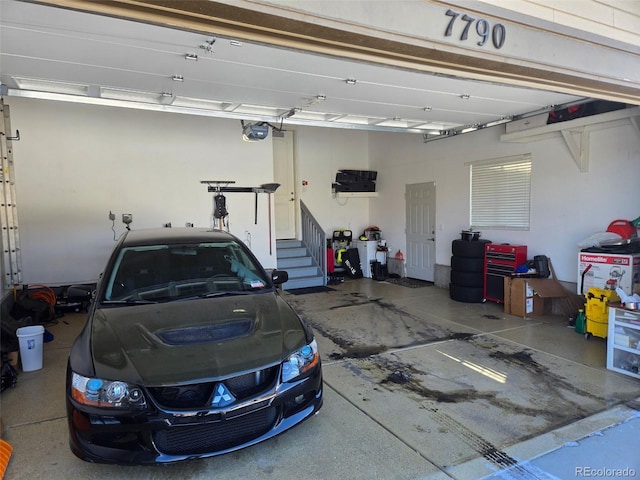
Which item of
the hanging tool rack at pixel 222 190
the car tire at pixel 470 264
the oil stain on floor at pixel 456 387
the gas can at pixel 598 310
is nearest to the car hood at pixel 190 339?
the oil stain on floor at pixel 456 387

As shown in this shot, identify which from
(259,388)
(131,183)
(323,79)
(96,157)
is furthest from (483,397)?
(96,157)

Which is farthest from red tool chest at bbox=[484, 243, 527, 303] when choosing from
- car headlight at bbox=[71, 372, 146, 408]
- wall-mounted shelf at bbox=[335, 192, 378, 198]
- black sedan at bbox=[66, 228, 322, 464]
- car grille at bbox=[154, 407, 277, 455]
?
car headlight at bbox=[71, 372, 146, 408]

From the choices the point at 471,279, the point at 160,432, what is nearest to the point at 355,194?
the point at 471,279

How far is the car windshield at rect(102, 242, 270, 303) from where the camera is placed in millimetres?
2855

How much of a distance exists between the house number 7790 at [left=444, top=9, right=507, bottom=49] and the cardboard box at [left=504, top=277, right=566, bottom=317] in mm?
4020

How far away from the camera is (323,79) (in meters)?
4.07

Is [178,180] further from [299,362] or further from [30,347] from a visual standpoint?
[299,362]

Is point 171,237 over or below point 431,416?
over

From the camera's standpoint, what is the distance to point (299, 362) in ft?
7.76

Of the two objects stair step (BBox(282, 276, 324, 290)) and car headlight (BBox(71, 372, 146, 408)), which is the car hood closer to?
car headlight (BBox(71, 372, 146, 408))

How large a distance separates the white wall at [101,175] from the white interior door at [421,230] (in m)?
3.69

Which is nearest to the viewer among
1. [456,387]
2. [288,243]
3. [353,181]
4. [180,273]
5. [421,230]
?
[180,273]

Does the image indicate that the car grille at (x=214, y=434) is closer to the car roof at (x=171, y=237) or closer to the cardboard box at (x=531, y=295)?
the car roof at (x=171, y=237)

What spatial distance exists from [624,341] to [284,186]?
697 centimetres
